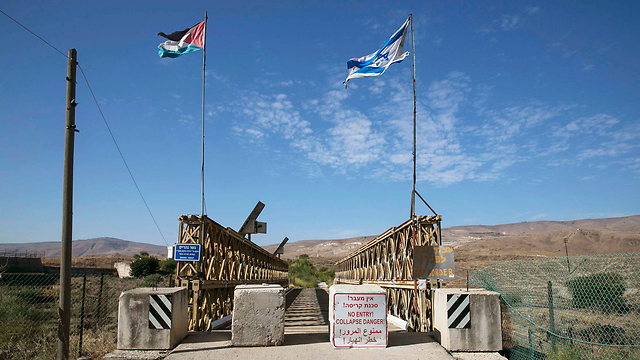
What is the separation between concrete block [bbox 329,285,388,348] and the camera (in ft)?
25.0

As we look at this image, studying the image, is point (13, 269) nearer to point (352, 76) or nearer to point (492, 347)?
point (352, 76)

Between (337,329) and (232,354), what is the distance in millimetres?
1867

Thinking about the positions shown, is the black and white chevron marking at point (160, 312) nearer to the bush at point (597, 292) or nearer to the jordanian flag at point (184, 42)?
the bush at point (597, 292)

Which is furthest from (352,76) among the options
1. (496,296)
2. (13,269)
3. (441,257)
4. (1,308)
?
(13,269)

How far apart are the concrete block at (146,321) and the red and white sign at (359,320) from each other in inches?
115

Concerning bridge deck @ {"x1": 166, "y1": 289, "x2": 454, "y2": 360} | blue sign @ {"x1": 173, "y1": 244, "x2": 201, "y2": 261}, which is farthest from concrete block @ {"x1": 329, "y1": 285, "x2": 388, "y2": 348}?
blue sign @ {"x1": 173, "y1": 244, "x2": 201, "y2": 261}

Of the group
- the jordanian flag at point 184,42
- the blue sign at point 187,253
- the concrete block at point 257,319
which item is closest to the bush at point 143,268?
the jordanian flag at point 184,42

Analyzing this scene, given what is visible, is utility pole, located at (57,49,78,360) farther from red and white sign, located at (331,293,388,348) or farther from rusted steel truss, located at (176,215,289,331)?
red and white sign, located at (331,293,388,348)

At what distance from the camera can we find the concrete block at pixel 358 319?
7621 millimetres

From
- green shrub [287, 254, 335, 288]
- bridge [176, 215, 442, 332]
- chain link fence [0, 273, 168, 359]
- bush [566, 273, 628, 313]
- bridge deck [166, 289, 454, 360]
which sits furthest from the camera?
green shrub [287, 254, 335, 288]

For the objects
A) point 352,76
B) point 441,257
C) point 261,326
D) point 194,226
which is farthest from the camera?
point 352,76

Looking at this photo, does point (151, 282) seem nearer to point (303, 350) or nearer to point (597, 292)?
point (303, 350)

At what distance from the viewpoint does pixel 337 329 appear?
7645 millimetres

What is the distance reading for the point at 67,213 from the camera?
8766 millimetres
